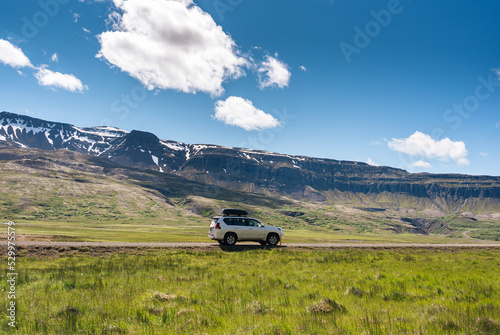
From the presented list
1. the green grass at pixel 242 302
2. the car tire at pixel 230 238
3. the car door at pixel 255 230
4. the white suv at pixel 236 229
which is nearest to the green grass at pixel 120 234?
the car tire at pixel 230 238

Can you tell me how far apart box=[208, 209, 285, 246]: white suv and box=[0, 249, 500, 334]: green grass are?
10234mm

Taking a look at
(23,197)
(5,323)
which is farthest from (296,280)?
(23,197)

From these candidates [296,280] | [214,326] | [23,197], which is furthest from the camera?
[23,197]

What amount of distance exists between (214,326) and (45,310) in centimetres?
504

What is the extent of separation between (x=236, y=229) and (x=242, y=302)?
1763 cm

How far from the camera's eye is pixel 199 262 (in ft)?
58.4

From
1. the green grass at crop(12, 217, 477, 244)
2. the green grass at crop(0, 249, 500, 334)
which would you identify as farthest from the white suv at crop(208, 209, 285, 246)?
the green grass at crop(0, 249, 500, 334)

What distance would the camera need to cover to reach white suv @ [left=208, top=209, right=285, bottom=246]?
25828mm

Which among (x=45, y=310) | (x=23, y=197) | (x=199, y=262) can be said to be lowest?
(x=23, y=197)

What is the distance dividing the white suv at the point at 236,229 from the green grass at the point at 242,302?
10234 millimetres

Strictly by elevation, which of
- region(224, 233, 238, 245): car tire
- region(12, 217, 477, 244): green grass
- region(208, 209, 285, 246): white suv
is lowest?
region(12, 217, 477, 244): green grass

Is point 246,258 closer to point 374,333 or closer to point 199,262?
point 199,262

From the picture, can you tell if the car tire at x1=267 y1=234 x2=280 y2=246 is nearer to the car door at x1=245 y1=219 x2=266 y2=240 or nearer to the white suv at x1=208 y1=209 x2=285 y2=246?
the white suv at x1=208 y1=209 x2=285 y2=246

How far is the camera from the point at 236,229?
85.9 ft
